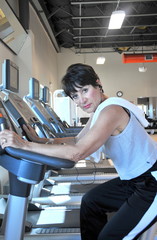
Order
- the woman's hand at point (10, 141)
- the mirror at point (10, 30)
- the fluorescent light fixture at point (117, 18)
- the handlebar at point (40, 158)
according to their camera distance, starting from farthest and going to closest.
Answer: the fluorescent light fixture at point (117, 18) → the mirror at point (10, 30) → the woman's hand at point (10, 141) → the handlebar at point (40, 158)

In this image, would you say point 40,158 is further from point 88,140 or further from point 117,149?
point 117,149

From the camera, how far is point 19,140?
1.11m

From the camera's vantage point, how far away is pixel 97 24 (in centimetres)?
914

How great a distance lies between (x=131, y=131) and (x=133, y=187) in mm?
307

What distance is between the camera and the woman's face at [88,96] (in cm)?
139

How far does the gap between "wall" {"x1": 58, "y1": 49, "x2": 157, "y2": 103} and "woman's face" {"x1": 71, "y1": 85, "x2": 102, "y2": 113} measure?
36.3 ft

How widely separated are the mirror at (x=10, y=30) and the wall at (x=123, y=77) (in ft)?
24.0

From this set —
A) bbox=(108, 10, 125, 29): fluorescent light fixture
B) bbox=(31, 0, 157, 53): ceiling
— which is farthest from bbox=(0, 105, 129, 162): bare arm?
bbox=(31, 0, 157, 53): ceiling

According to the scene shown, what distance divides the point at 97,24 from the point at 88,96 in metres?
8.39

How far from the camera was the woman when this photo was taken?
1132mm

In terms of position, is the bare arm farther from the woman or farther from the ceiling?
the ceiling

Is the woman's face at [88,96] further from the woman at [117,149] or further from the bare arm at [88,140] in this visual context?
the bare arm at [88,140]

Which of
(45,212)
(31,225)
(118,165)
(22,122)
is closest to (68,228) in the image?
(31,225)

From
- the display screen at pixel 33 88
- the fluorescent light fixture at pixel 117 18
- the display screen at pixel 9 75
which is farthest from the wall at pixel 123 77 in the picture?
the display screen at pixel 9 75
